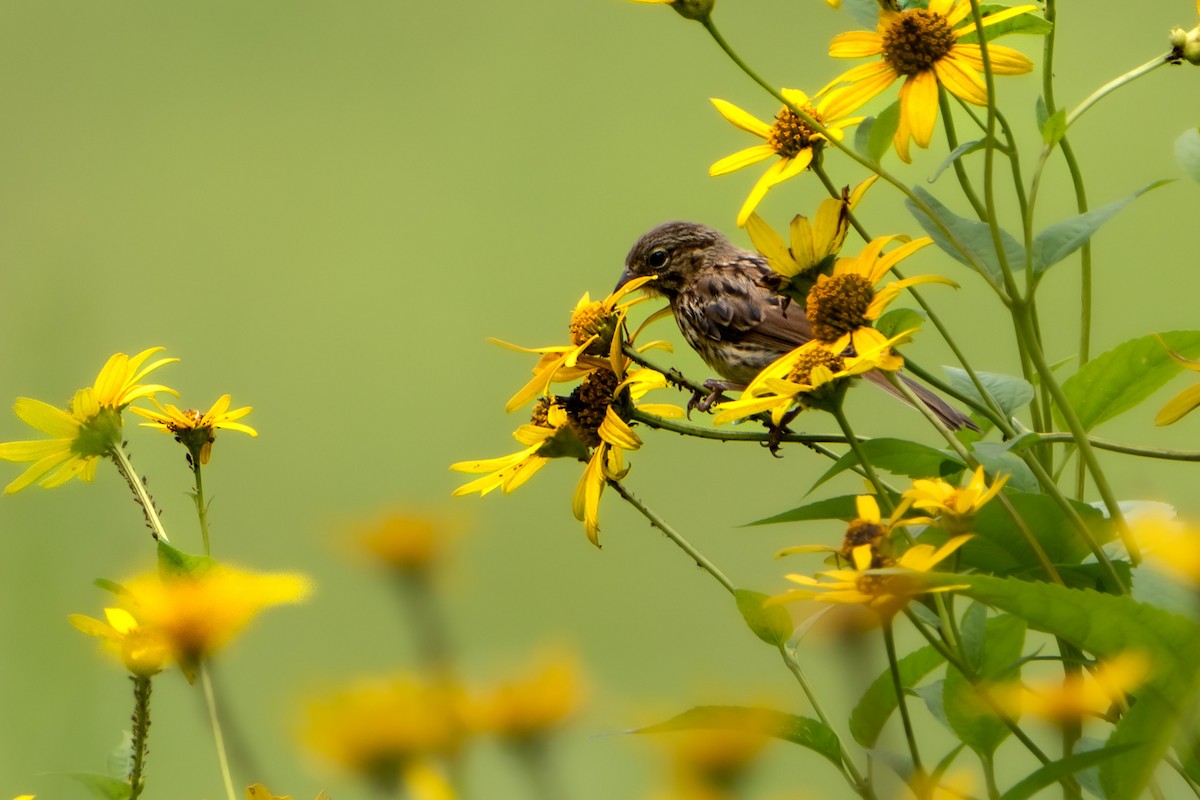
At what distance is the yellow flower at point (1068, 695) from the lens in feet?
1.74

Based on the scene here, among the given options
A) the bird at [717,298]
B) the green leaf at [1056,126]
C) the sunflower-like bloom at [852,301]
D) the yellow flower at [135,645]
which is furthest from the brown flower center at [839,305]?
the bird at [717,298]

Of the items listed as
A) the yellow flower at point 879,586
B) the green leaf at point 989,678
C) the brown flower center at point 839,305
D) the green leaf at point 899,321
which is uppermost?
the brown flower center at point 839,305

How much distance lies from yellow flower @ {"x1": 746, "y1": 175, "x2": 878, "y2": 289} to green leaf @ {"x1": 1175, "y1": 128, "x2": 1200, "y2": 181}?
0.52 ft

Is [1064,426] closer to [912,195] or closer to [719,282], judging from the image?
[912,195]

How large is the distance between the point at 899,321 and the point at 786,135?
6.8 inches

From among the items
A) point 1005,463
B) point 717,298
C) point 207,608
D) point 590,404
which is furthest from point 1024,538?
point 717,298

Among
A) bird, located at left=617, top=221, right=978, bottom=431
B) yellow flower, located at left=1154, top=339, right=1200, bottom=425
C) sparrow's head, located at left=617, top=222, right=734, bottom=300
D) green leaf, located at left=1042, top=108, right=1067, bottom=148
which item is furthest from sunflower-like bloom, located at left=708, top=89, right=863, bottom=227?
sparrow's head, located at left=617, top=222, right=734, bottom=300

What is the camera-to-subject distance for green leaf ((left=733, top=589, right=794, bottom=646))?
2.08 ft

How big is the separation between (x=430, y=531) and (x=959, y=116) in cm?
52

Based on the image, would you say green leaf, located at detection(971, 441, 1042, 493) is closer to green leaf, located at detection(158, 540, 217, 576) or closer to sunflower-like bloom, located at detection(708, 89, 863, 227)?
sunflower-like bloom, located at detection(708, 89, 863, 227)

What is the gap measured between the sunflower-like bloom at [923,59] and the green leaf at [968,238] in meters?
0.05

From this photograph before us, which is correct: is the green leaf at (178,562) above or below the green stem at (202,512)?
below

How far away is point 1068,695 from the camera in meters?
0.59

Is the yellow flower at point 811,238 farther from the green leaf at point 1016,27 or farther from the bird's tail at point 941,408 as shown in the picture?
the bird's tail at point 941,408
